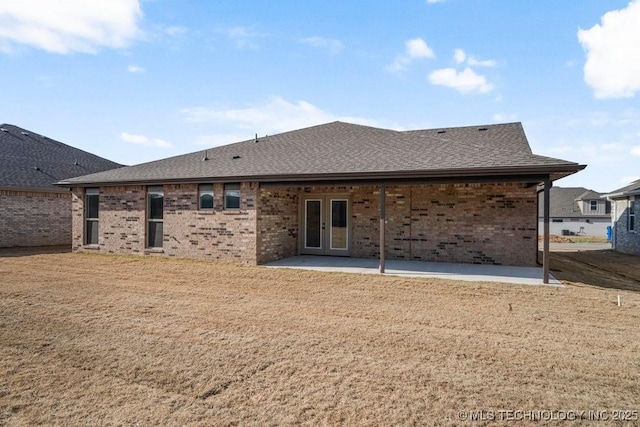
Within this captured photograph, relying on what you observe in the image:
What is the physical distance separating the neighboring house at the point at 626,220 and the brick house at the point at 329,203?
8.24m

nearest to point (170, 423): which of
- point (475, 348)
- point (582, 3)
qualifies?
point (475, 348)

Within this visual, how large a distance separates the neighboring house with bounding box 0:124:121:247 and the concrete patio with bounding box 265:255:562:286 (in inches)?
492

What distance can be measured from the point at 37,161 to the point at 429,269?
20719mm

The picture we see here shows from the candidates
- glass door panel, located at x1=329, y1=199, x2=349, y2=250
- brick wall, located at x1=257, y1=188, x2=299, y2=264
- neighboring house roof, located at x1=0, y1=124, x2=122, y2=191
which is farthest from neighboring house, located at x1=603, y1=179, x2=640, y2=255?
neighboring house roof, located at x1=0, y1=124, x2=122, y2=191

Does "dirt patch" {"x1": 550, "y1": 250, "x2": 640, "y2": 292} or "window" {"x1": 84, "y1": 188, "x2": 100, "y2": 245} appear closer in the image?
"dirt patch" {"x1": 550, "y1": 250, "x2": 640, "y2": 292}

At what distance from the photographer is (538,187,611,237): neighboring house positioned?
3253 centimetres

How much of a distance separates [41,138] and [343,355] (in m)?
27.1

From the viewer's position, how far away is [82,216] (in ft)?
44.8

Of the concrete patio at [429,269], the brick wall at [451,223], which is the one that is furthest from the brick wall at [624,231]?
the concrete patio at [429,269]

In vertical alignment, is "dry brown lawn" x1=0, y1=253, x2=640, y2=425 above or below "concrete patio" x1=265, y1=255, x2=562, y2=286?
below

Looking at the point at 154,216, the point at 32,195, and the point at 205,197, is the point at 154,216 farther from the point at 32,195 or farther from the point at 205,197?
the point at 32,195

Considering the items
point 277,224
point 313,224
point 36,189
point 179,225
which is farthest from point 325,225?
point 36,189

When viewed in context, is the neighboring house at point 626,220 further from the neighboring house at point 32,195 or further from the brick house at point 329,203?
the neighboring house at point 32,195

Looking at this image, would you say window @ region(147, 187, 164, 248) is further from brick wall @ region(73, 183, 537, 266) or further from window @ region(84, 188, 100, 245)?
window @ region(84, 188, 100, 245)
